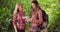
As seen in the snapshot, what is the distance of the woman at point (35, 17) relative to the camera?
211 cm

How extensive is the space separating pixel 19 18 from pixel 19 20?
21mm

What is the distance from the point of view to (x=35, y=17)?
84.2 inches

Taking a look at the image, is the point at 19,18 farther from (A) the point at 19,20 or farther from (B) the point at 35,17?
(B) the point at 35,17

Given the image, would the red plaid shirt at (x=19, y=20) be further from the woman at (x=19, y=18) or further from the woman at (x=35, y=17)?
the woman at (x=35, y=17)

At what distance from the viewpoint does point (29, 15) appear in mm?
2162

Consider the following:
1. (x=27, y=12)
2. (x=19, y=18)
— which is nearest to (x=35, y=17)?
(x=27, y=12)

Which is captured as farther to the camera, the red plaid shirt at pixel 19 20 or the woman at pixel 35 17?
the red plaid shirt at pixel 19 20

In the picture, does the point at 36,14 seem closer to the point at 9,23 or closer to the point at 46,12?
the point at 46,12

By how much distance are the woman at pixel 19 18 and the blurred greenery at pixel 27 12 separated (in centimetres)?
4

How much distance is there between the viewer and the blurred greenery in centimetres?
205

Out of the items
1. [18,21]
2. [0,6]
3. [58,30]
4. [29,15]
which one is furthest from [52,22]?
[0,6]

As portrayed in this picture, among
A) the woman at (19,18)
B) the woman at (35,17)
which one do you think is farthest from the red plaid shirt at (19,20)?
the woman at (35,17)

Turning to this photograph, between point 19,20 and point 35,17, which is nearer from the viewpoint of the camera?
point 35,17

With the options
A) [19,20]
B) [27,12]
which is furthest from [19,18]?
[27,12]
